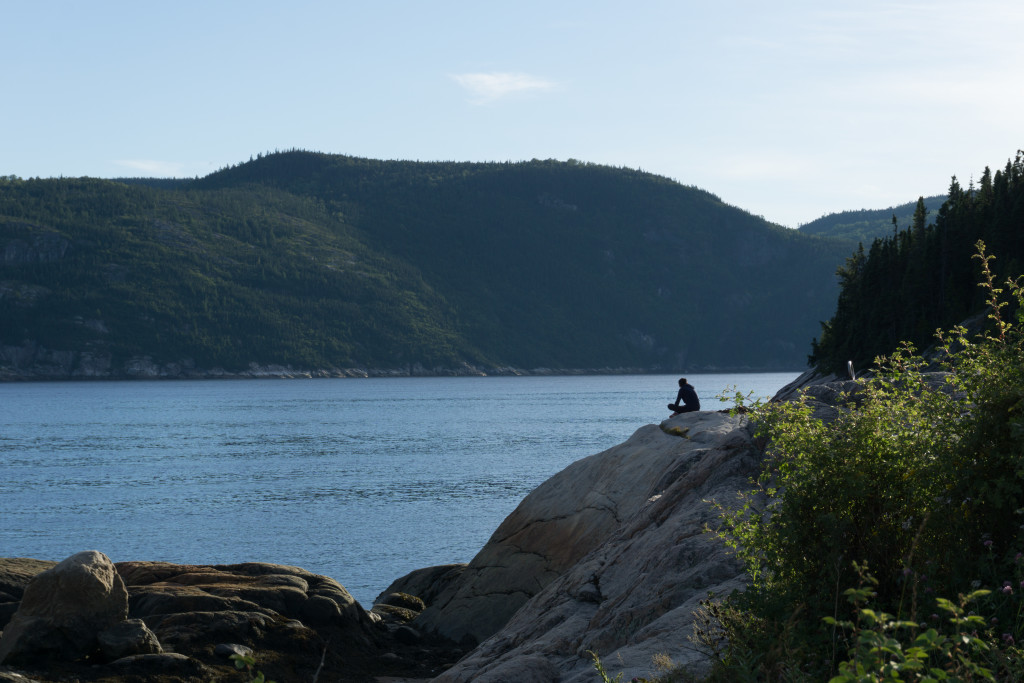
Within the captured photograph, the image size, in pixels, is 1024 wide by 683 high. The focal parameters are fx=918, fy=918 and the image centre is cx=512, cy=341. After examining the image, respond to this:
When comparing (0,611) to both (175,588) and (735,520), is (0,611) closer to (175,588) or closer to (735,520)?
(175,588)

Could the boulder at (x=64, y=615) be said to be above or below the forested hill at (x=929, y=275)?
below

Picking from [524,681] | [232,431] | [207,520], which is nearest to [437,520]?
[207,520]

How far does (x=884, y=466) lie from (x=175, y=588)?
1509 cm

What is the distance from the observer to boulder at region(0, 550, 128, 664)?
46.3 feet

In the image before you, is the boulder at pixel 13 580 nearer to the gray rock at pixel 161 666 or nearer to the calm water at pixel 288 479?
the gray rock at pixel 161 666

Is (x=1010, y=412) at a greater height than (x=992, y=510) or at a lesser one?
greater

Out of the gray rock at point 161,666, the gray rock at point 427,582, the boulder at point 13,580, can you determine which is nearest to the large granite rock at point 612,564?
the gray rock at point 427,582

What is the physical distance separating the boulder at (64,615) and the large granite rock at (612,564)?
21.4 ft

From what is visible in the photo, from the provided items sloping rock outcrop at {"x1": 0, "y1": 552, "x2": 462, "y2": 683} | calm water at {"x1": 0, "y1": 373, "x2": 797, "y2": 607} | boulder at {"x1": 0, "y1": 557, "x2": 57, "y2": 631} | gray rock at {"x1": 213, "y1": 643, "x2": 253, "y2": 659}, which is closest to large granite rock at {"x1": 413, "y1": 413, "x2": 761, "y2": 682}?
sloping rock outcrop at {"x1": 0, "y1": 552, "x2": 462, "y2": 683}

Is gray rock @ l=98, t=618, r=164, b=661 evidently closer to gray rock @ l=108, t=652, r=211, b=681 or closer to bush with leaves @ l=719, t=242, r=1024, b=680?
gray rock @ l=108, t=652, r=211, b=681

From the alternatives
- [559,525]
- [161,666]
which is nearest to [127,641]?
[161,666]

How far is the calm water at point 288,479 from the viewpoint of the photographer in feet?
127

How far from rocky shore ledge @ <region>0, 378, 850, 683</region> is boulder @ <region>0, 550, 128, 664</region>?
22 millimetres

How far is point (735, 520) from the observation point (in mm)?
6914
